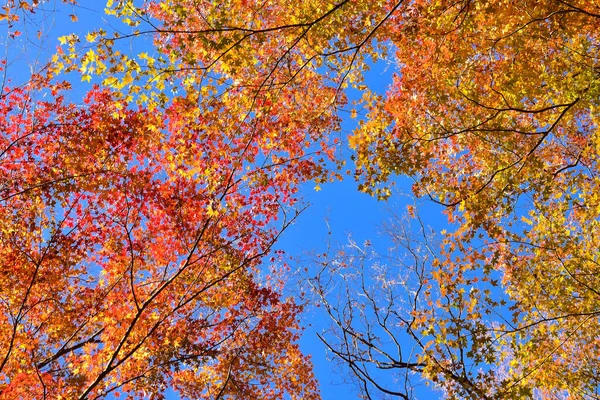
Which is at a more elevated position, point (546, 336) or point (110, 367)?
point (546, 336)

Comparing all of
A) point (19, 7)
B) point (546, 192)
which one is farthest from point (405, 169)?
point (19, 7)

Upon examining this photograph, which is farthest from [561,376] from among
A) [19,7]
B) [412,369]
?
[19,7]

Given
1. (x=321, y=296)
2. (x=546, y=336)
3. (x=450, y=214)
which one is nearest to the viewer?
(x=450, y=214)

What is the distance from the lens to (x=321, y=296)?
37.6 feet

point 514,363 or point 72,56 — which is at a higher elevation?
Result: point 72,56

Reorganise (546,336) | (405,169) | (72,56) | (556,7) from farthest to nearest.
→ 1. (546,336)
2. (405,169)
3. (556,7)
4. (72,56)

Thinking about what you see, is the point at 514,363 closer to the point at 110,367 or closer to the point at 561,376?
the point at 561,376

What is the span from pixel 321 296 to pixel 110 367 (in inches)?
234

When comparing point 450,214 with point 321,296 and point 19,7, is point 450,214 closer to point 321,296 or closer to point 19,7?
point 321,296

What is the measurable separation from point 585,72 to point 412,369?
620 centimetres

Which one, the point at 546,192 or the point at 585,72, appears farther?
the point at 546,192

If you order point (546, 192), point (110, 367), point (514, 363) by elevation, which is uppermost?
point (546, 192)

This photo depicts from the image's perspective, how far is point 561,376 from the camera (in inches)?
321

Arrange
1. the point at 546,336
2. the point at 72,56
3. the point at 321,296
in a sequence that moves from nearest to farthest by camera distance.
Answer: the point at 72,56, the point at 546,336, the point at 321,296
